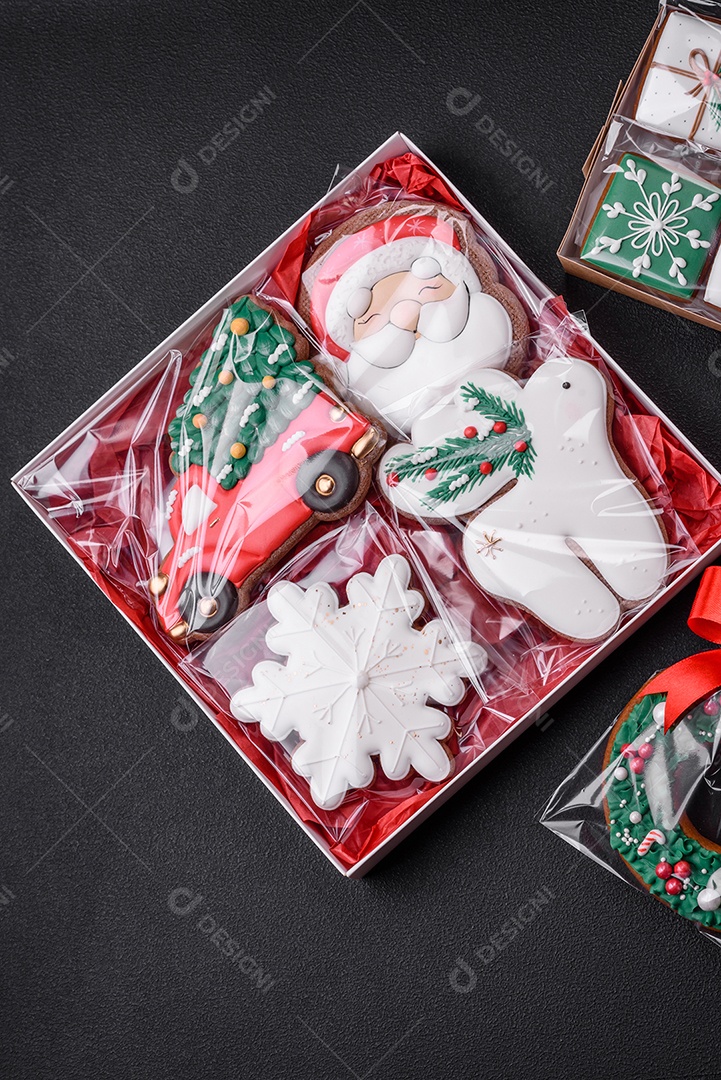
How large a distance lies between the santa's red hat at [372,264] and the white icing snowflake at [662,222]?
1.02 ft

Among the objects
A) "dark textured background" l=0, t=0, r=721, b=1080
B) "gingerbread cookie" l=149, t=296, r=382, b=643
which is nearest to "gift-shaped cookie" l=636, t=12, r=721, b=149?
"dark textured background" l=0, t=0, r=721, b=1080

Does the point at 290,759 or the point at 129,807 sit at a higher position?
the point at 129,807

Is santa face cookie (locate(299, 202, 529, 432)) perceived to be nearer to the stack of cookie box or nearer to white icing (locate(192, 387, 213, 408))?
the stack of cookie box

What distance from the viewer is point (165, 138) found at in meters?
2.02

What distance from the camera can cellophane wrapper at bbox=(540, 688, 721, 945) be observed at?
1.58m

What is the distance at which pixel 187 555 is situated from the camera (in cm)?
168

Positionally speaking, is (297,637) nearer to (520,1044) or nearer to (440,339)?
(440,339)

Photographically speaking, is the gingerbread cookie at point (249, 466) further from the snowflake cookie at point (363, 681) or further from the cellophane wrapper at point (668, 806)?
the cellophane wrapper at point (668, 806)

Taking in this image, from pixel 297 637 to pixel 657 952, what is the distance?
0.96 metres

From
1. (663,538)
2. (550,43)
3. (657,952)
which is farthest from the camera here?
(550,43)

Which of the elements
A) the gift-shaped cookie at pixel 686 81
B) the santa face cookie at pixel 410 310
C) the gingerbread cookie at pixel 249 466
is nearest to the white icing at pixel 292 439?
the gingerbread cookie at pixel 249 466

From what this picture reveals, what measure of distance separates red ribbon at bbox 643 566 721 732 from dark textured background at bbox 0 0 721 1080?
208mm

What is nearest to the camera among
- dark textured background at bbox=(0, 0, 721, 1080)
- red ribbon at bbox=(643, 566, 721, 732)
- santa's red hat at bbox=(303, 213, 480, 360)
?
red ribbon at bbox=(643, 566, 721, 732)

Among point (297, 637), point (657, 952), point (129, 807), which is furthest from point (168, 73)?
point (657, 952)
